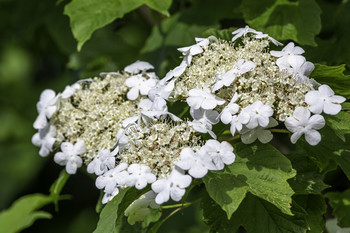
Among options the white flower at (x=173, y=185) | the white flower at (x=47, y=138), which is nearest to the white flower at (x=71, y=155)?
the white flower at (x=47, y=138)

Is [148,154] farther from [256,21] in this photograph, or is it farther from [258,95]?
[256,21]

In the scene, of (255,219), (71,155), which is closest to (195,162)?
(255,219)

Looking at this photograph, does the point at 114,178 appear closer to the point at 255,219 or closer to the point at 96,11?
the point at 255,219

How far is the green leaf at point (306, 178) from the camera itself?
1931 millimetres

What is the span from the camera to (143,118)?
5.90 ft

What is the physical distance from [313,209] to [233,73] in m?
0.72

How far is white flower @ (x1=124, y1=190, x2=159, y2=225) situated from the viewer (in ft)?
5.85

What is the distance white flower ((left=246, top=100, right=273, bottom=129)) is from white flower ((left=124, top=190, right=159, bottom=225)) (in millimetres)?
446

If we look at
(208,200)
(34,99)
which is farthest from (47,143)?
(34,99)

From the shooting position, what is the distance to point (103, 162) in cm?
183

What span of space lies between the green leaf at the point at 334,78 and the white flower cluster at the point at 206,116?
0.11m

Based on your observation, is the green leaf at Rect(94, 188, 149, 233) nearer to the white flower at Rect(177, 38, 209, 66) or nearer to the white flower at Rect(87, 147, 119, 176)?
the white flower at Rect(87, 147, 119, 176)

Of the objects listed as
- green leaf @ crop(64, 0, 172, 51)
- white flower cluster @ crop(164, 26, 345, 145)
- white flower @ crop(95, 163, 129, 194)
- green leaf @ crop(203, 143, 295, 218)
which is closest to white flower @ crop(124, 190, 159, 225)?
white flower @ crop(95, 163, 129, 194)

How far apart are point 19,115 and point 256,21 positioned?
4491mm
